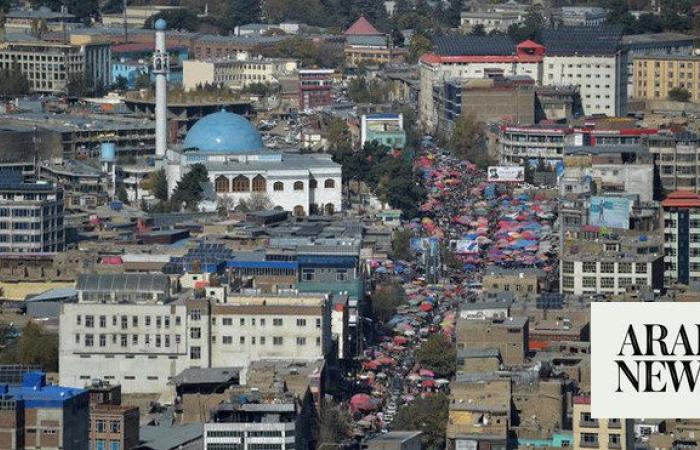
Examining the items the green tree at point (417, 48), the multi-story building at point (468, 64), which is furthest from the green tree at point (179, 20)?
the multi-story building at point (468, 64)

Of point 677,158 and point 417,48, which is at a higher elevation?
point 417,48

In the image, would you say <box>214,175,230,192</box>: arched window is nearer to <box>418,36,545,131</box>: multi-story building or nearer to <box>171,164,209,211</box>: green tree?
<box>171,164,209,211</box>: green tree

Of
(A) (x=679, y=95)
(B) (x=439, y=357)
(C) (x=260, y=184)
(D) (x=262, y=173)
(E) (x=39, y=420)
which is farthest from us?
(A) (x=679, y=95)

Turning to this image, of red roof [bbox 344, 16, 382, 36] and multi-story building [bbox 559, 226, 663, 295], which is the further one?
red roof [bbox 344, 16, 382, 36]

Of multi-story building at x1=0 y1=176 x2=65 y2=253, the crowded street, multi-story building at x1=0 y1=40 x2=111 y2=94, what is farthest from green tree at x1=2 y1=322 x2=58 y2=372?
multi-story building at x1=0 y1=40 x2=111 y2=94

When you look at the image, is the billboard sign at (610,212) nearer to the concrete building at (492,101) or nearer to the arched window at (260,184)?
the arched window at (260,184)

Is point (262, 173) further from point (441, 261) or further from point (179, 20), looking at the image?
point (179, 20)

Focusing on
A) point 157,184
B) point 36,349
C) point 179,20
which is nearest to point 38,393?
point 36,349
